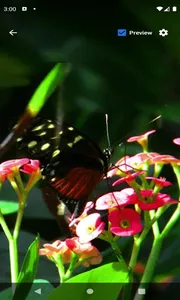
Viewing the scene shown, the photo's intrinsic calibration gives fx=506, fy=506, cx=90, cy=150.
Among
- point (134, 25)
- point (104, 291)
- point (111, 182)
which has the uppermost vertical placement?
point (134, 25)

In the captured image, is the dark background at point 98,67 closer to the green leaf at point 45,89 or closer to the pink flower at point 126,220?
the green leaf at point 45,89

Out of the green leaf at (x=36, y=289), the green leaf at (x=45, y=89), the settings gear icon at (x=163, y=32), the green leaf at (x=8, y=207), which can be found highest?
the settings gear icon at (x=163, y=32)

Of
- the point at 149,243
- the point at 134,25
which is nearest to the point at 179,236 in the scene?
the point at 149,243

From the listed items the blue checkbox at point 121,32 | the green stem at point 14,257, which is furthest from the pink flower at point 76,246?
the blue checkbox at point 121,32

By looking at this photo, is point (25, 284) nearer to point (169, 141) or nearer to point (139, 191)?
point (139, 191)

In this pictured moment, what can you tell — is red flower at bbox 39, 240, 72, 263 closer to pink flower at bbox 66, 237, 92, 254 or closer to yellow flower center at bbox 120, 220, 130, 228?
pink flower at bbox 66, 237, 92, 254

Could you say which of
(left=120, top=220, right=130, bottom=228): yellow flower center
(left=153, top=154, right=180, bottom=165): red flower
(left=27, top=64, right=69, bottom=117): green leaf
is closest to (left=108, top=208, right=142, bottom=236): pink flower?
(left=120, top=220, right=130, bottom=228): yellow flower center

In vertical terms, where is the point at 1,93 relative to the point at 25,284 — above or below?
above
